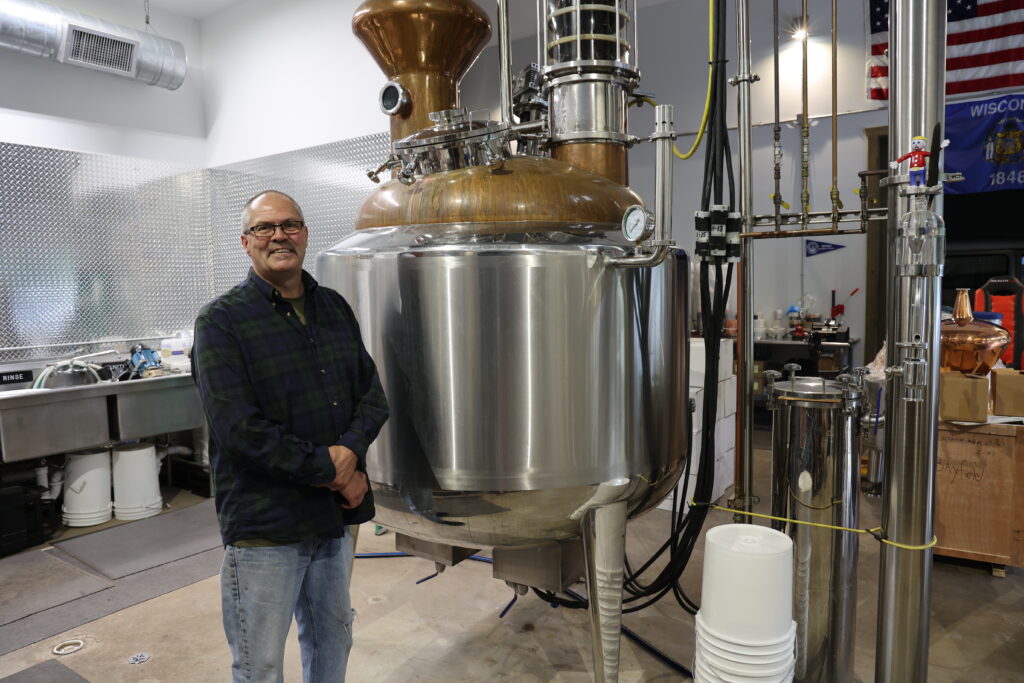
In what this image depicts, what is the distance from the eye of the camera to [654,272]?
1.79 metres

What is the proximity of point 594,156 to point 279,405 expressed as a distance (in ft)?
3.77

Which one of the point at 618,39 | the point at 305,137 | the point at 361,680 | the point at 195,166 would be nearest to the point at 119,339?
the point at 195,166

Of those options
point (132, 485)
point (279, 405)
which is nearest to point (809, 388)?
point (279, 405)

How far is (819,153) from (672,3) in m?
1.75

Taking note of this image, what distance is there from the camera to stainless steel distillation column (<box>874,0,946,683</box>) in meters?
1.67

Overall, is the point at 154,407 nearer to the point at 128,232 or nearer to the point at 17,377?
the point at 17,377

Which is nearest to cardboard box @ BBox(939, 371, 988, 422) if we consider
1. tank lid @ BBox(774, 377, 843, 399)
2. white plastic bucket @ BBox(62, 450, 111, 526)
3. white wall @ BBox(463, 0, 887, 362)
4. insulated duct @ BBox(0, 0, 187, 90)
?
tank lid @ BBox(774, 377, 843, 399)

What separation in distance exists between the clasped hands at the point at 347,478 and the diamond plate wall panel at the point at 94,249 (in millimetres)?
3639

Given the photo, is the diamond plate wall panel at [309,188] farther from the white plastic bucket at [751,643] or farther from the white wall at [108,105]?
the white plastic bucket at [751,643]

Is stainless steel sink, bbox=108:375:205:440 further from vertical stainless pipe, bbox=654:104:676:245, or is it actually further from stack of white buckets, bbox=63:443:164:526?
vertical stainless pipe, bbox=654:104:676:245

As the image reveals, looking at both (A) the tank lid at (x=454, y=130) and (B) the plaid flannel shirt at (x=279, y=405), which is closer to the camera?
(B) the plaid flannel shirt at (x=279, y=405)

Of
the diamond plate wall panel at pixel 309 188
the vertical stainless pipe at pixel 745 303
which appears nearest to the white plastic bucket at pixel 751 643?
the vertical stainless pipe at pixel 745 303

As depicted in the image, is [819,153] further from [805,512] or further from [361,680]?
[361,680]

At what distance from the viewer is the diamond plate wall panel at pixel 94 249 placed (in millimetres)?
4223
